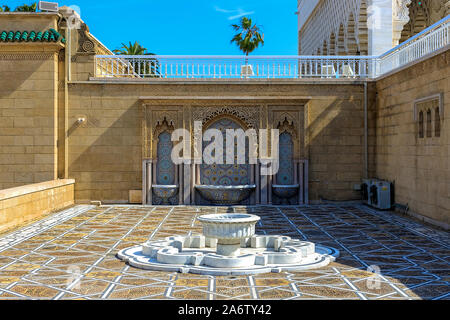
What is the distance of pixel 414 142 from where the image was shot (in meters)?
10.0

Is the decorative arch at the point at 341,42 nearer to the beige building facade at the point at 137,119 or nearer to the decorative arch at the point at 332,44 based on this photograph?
the decorative arch at the point at 332,44

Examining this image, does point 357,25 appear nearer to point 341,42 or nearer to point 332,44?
point 341,42

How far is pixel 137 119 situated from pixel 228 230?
22.7 feet

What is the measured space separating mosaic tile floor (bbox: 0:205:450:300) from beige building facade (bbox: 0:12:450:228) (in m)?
2.08

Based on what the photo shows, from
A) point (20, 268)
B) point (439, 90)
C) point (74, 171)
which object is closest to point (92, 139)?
point (74, 171)

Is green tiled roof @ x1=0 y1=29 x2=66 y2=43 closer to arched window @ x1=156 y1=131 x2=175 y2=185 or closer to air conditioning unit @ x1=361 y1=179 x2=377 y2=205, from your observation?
arched window @ x1=156 y1=131 x2=175 y2=185

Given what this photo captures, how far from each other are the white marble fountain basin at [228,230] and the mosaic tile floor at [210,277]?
65cm

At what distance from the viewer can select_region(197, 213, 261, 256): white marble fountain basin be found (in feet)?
19.6

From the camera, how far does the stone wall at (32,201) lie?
860 cm

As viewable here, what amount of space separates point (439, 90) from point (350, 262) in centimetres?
427

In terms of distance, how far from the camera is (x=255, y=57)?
12141 mm

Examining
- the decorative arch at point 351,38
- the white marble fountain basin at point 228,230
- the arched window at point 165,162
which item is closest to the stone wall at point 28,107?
the arched window at point 165,162

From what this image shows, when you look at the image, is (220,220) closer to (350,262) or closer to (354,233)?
(350,262)

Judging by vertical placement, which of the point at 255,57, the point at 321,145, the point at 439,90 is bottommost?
the point at 321,145
